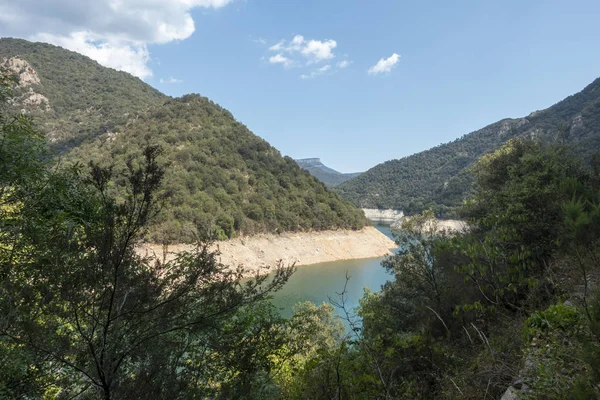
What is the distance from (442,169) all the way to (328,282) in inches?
4511

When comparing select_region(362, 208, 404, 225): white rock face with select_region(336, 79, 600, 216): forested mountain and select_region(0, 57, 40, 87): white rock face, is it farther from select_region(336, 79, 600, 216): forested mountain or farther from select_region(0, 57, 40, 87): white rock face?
select_region(0, 57, 40, 87): white rock face

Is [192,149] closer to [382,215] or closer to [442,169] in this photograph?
[382,215]

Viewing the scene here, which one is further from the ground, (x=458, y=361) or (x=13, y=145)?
(x=13, y=145)

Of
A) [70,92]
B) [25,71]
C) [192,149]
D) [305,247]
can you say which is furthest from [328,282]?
[25,71]

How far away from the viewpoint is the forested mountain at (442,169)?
73750mm

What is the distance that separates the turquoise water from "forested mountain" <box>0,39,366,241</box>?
10012 mm

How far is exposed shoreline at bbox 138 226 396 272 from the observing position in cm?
4338

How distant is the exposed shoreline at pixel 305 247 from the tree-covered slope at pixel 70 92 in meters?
38.9

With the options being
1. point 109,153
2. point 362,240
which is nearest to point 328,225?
Answer: point 362,240

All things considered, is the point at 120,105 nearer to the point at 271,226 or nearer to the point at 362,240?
the point at 271,226

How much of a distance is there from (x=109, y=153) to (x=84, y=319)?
54.1m

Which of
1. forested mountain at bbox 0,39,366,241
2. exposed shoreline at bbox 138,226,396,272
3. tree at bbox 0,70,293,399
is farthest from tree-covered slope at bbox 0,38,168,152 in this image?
tree at bbox 0,70,293,399

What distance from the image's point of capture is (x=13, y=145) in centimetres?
406

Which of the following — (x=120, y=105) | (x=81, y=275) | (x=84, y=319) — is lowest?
(x=84, y=319)
